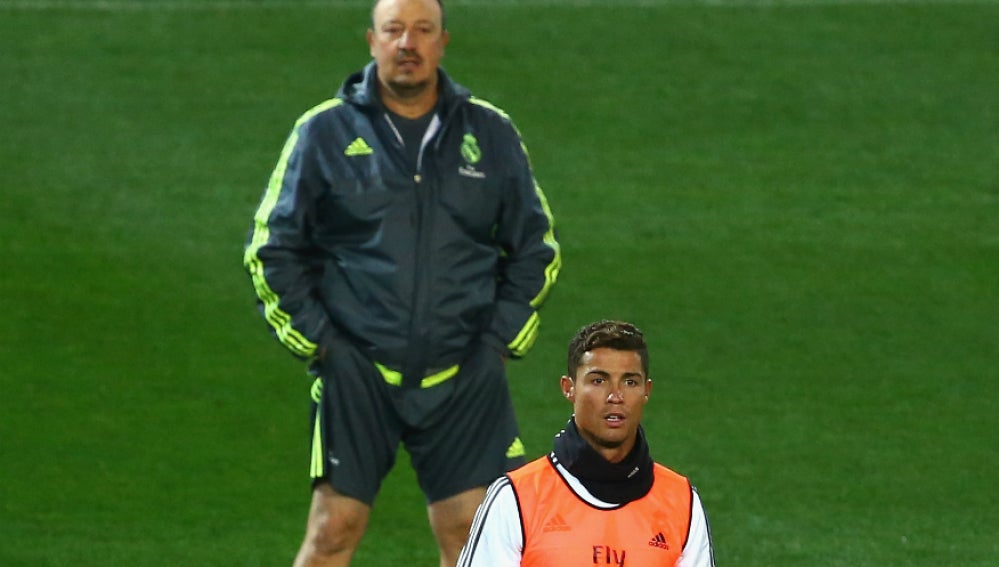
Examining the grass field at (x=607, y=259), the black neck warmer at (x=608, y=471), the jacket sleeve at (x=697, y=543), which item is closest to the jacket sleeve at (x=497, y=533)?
the black neck warmer at (x=608, y=471)

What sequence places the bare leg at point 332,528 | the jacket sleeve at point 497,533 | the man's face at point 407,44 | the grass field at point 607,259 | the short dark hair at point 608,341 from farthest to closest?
the grass field at point 607,259
the bare leg at point 332,528
the man's face at point 407,44
the short dark hair at point 608,341
the jacket sleeve at point 497,533

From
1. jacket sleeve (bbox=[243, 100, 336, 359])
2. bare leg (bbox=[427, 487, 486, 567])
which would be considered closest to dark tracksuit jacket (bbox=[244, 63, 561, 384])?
jacket sleeve (bbox=[243, 100, 336, 359])

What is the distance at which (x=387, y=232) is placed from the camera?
18.4 ft

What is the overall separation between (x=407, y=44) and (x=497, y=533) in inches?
65.5

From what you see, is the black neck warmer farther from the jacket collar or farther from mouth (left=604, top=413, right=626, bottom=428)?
the jacket collar

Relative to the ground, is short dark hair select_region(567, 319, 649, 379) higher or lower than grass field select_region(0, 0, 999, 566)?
higher

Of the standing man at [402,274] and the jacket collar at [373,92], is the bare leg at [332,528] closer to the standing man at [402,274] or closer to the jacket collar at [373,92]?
the standing man at [402,274]

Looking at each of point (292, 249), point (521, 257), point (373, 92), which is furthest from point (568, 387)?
point (373, 92)

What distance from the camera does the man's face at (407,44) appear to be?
18.4 feet

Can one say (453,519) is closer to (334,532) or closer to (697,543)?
(334,532)

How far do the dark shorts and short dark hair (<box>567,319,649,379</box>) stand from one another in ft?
3.30

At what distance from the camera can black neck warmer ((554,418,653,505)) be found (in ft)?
15.0

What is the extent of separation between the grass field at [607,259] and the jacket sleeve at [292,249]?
1.81 m

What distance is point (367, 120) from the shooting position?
5695 millimetres
